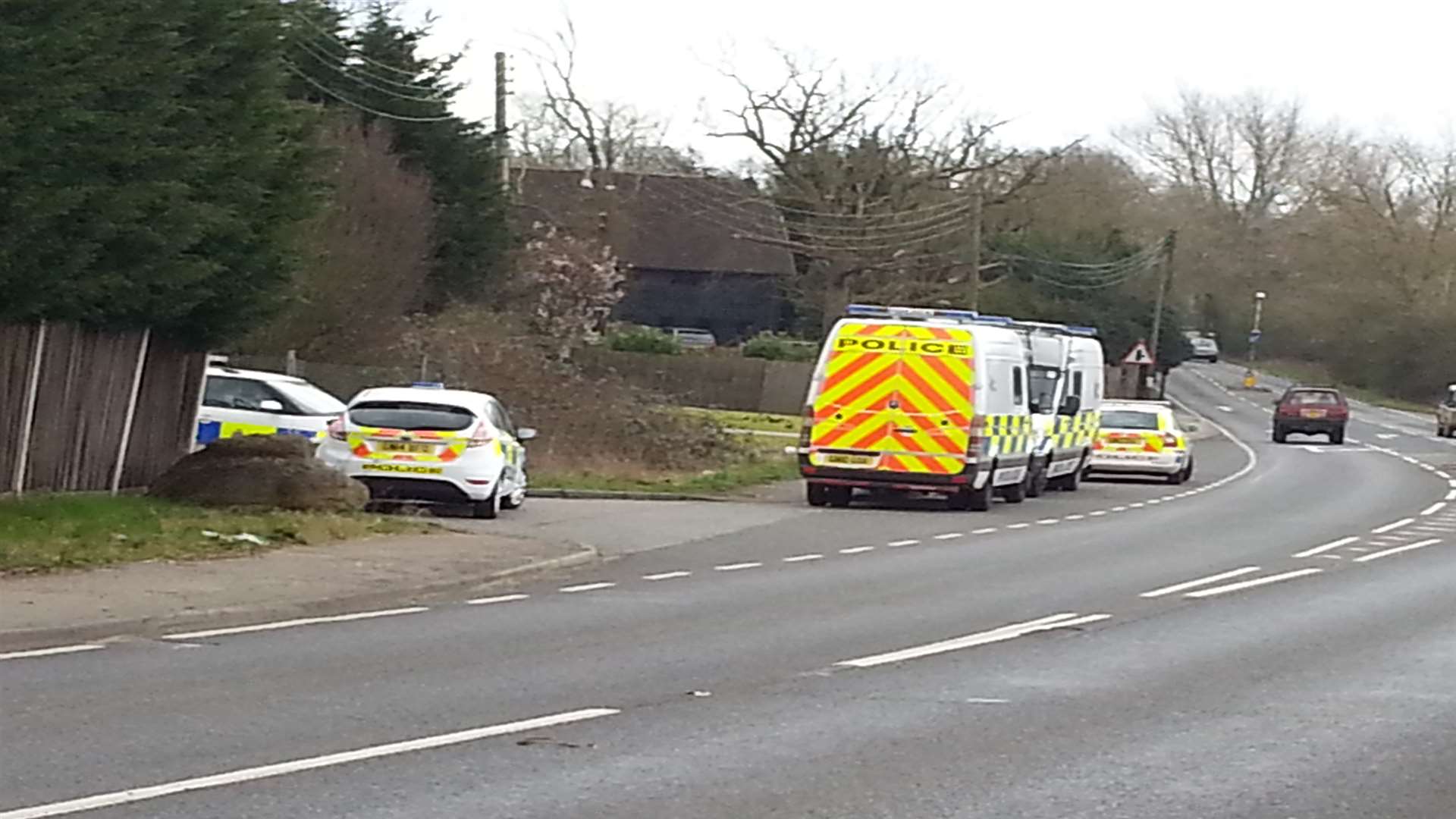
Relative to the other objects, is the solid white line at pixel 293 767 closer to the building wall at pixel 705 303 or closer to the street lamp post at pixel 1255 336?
the building wall at pixel 705 303

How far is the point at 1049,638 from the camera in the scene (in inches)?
532

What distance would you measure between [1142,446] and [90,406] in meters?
20.4

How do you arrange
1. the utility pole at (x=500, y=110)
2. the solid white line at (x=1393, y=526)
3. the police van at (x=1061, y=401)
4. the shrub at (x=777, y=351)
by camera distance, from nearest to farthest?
the solid white line at (x=1393, y=526) < the police van at (x=1061, y=401) < the utility pole at (x=500, y=110) < the shrub at (x=777, y=351)

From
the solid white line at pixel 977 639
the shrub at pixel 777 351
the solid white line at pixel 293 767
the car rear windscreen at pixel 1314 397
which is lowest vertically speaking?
the solid white line at pixel 293 767

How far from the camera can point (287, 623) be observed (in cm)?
1350

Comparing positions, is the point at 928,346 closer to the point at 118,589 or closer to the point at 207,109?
the point at 207,109

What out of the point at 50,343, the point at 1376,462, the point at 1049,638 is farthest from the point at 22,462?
the point at 1376,462

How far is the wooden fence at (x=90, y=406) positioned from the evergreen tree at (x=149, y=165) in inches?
17.2

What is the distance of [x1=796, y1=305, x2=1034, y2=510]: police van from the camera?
2616 centimetres

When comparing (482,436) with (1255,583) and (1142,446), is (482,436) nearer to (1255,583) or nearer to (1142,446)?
(1255,583)

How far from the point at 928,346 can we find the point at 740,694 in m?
15.8

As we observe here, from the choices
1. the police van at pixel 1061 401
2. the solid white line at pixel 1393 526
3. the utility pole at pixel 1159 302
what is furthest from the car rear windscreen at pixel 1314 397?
the solid white line at pixel 1393 526

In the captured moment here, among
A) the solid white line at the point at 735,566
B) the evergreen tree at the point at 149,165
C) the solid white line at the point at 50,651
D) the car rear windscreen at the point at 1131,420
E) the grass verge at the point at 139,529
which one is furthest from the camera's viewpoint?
the car rear windscreen at the point at 1131,420

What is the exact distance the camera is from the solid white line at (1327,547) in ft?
70.2
